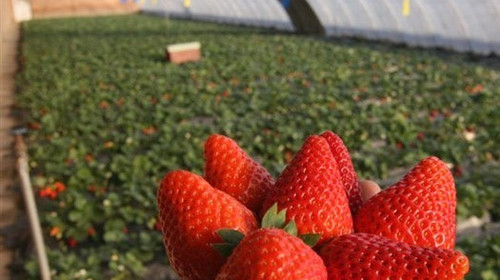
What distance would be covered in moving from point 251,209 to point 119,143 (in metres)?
6.66

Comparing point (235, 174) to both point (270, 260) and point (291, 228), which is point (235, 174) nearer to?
point (291, 228)

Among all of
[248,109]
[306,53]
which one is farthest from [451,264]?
[306,53]

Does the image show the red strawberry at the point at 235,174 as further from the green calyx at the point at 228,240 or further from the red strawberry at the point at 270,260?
the red strawberry at the point at 270,260

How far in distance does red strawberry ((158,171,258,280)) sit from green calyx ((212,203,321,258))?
50 mm

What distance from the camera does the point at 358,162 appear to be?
6.51m

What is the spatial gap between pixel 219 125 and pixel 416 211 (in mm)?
7557

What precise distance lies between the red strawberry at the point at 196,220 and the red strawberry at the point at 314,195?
0.10 meters

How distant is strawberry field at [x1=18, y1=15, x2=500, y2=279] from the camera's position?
16.9ft

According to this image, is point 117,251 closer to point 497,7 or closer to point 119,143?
point 119,143

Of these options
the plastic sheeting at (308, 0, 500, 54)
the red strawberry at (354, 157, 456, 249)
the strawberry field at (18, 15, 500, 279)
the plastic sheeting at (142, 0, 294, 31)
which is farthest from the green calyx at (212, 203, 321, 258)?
the plastic sheeting at (142, 0, 294, 31)

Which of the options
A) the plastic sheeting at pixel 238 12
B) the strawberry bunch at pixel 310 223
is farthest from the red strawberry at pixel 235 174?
the plastic sheeting at pixel 238 12

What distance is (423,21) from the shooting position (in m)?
17.5

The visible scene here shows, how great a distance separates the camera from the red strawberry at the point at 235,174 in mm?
1432

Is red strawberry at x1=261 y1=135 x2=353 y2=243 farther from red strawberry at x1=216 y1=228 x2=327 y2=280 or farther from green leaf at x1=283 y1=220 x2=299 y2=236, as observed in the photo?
red strawberry at x1=216 y1=228 x2=327 y2=280
